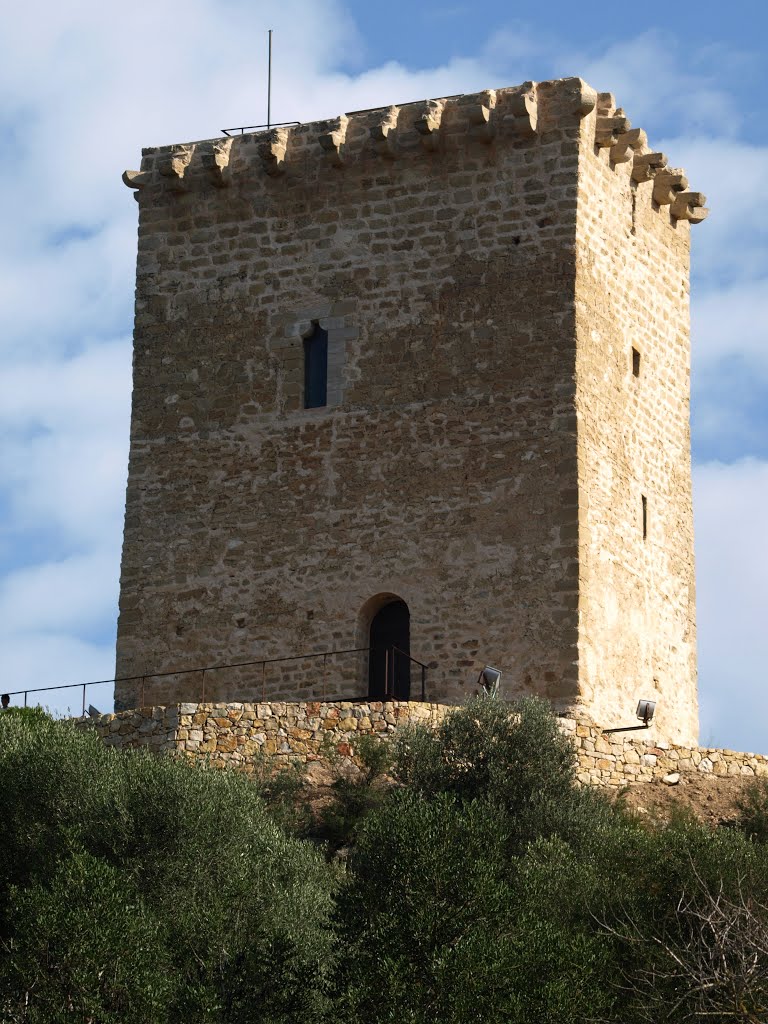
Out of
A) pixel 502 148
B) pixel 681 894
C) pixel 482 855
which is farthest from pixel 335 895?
pixel 502 148

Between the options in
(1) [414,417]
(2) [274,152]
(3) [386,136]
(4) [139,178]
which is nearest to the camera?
(1) [414,417]

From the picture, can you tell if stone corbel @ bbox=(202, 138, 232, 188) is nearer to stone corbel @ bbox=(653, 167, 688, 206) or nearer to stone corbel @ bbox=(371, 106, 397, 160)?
stone corbel @ bbox=(371, 106, 397, 160)

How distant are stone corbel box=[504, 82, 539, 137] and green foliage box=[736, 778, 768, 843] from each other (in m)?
7.48

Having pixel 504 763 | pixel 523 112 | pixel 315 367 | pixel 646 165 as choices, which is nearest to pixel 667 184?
pixel 646 165

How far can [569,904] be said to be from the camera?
20.4 metres

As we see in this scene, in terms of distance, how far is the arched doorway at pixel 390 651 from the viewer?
26.7 metres

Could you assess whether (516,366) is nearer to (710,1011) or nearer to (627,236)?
(627,236)

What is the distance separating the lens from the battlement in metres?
27.4

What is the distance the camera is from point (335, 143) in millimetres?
28172

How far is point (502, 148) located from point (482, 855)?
9663 millimetres

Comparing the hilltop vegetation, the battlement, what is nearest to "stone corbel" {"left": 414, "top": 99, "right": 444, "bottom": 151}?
the battlement

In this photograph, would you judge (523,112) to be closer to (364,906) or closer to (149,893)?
(149,893)

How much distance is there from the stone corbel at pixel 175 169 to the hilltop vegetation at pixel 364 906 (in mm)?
8223

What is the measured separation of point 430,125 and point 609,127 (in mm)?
1959
